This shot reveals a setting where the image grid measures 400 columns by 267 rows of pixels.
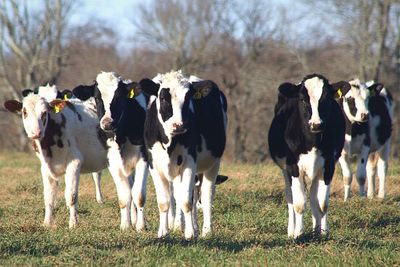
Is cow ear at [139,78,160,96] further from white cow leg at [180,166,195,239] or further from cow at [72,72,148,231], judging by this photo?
white cow leg at [180,166,195,239]

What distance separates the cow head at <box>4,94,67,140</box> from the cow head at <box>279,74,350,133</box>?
3331 millimetres

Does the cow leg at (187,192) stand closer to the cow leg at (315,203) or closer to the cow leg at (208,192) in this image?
the cow leg at (208,192)

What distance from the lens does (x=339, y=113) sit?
38.7ft

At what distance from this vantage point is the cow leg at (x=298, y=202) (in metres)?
11.0

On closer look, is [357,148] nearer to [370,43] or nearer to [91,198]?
[91,198]

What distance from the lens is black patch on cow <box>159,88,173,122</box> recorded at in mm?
10688

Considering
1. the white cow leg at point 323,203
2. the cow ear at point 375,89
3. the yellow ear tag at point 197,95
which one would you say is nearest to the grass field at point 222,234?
the white cow leg at point 323,203

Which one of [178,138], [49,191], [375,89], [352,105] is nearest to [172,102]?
[178,138]

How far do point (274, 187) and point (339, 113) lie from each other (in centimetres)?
427

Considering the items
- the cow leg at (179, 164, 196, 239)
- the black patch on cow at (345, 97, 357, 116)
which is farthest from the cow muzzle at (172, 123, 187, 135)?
the black patch on cow at (345, 97, 357, 116)

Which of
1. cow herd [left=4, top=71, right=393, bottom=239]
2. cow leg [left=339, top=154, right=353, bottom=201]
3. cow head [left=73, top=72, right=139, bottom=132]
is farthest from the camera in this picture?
cow leg [left=339, top=154, right=353, bottom=201]

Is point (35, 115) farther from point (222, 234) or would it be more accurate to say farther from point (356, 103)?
point (356, 103)

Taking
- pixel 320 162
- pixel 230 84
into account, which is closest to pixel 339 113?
pixel 320 162

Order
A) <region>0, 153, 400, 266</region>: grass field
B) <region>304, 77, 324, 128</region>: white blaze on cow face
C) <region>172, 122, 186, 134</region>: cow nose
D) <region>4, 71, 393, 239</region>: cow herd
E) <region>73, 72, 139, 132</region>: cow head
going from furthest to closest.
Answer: <region>73, 72, 139, 132</region>: cow head < <region>304, 77, 324, 128</region>: white blaze on cow face < <region>4, 71, 393, 239</region>: cow herd < <region>172, 122, 186, 134</region>: cow nose < <region>0, 153, 400, 266</region>: grass field
